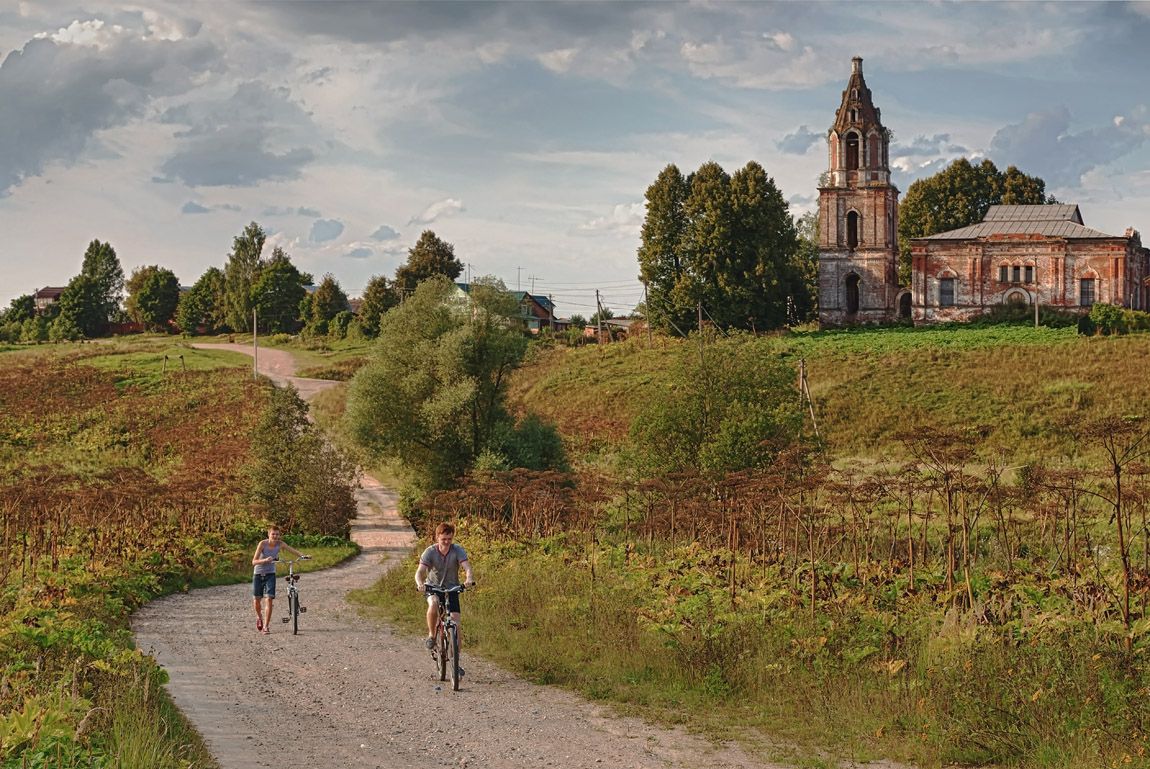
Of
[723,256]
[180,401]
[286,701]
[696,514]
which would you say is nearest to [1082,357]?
[723,256]

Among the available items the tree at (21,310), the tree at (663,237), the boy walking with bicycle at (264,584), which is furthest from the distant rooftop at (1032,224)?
the tree at (21,310)

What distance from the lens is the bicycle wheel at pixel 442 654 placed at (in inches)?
478

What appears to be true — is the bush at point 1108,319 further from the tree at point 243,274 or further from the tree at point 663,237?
the tree at point 243,274

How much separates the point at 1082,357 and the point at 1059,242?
62.0 ft

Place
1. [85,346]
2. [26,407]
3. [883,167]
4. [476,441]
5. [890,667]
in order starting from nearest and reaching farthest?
1. [890,667]
2. [476,441]
3. [26,407]
4. [883,167]
5. [85,346]

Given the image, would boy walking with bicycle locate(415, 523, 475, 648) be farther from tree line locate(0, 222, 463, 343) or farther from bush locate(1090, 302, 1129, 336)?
tree line locate(0, 222, 463, 343)

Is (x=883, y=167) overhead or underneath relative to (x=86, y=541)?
overhead

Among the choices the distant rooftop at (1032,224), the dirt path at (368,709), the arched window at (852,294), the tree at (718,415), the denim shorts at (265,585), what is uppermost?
the distant rooftop at (1032,224)

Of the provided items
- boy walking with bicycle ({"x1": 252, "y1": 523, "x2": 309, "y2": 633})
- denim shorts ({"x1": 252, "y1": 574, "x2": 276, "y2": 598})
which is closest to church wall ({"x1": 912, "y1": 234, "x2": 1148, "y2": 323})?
boy walking with bicycle ({"x1": 252, "y1": 523, "x2": 309, "y2": 633})

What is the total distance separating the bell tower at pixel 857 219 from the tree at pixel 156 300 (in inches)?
2715

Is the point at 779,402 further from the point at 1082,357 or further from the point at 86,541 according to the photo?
the point at 1082,357

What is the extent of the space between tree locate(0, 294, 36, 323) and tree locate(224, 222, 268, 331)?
87.7 feet

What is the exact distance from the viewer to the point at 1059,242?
2729 inches

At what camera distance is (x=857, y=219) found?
247ft
